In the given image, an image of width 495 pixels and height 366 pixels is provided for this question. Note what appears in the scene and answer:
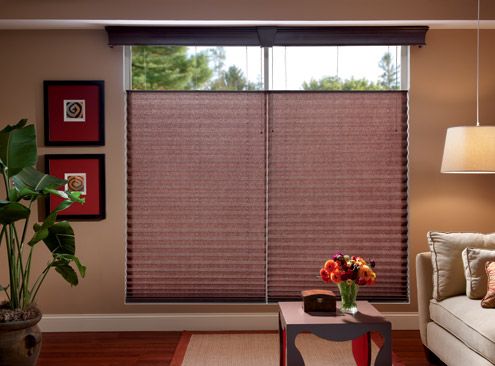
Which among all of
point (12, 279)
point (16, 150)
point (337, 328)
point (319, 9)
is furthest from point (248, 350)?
point (319, 9)

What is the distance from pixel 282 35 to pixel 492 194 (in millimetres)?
2114

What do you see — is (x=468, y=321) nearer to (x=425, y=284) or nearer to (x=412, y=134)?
(x=425, y=284)

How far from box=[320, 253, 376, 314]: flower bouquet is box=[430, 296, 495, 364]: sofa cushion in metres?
0.55

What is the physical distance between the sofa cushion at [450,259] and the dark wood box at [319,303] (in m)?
0.80

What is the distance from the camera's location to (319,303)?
3.32 meters

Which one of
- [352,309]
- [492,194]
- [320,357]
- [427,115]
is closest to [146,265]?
[320,357]

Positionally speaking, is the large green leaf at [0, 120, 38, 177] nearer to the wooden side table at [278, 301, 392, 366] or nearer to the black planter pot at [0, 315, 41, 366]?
the black planter pot at [0, 315, 41, 366]

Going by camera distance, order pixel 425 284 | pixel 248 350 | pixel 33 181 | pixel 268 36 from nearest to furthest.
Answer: pixel 33 181 → pixel 425 284 → pixel 248 350 → pixel 268 36

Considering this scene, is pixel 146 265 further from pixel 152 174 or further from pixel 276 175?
pixel 276 175

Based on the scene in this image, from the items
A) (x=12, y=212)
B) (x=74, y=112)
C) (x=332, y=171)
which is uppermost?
(x=74, y=112)

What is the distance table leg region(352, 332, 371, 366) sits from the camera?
3.43 metres

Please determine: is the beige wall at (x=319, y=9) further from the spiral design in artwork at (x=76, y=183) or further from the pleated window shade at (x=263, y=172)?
the spiral design in artwork at (x=76, y=183)

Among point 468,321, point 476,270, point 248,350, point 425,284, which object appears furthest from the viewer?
point 248,350

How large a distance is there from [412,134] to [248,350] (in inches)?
83.9
